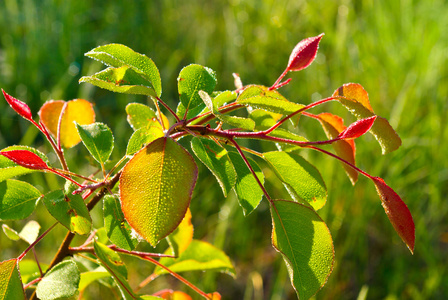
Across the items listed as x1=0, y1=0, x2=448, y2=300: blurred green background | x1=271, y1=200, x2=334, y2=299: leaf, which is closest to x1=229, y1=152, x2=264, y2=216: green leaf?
x1=271, y1=200, x2=334, y2=299: leaf

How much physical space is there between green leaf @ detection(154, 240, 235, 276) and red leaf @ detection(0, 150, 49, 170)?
24 cm

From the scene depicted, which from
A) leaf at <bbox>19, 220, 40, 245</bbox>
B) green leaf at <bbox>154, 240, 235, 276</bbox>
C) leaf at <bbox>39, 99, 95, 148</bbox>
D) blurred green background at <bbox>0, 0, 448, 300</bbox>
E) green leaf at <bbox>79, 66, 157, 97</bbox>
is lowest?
blurred green background at <bbox>0, 0, 448, 300</bbox>

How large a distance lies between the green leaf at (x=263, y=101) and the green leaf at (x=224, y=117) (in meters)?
0.01

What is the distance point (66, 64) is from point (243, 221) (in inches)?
50.7

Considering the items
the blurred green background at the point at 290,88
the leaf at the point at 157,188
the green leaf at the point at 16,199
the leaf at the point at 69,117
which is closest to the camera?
the leaf at the point at 157,188

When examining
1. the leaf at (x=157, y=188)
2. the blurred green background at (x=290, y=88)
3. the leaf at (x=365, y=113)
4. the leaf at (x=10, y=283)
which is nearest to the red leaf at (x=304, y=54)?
the leaf at (x=365, y=113)

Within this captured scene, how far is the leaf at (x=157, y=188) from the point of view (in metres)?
0.37

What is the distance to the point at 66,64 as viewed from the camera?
2.66 meters

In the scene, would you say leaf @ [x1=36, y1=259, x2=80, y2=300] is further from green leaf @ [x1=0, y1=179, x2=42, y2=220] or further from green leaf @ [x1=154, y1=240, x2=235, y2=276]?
green leaf @ [x1=154, y1=240, x2=235, y2=276]

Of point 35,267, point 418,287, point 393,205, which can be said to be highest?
point 393,205

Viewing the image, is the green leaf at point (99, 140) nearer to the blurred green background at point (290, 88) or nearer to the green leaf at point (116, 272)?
the green leaf at point (116, 272)

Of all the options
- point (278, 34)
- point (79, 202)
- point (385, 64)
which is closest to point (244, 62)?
point (278, 34)

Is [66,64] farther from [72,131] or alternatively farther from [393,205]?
[393,205]

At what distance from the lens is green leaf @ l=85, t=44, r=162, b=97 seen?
17.0 inches
